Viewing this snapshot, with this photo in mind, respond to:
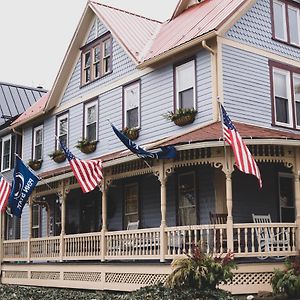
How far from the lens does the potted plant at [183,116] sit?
55.0 ft

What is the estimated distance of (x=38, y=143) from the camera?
2522 cm

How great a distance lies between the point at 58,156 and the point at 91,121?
2.18 m

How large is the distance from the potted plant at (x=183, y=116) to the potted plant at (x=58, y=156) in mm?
6706

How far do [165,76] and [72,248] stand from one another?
636cm

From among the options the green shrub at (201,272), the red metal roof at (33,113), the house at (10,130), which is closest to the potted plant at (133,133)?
the red metal roof at (33,113)

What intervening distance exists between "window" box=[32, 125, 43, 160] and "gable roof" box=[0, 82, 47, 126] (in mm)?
6635

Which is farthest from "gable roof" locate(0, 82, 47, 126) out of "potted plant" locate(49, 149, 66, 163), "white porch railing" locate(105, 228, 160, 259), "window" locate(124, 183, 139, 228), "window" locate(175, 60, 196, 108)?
"white porch railing" locate(105, 228, 160, 259)

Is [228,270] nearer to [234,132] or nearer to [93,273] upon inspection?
[234,132]

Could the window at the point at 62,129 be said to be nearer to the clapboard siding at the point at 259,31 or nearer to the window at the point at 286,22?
the clapboard siding at the point at 259,31

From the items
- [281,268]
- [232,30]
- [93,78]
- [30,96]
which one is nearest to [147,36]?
[93,78]

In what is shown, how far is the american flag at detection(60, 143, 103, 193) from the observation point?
51.2 ft

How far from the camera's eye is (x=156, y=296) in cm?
1085

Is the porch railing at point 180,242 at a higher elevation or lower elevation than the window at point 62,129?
lower

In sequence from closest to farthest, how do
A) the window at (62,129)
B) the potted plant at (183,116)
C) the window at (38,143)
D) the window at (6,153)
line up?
1. the potted plant at (183,116)
2. the window at (62,129)
3. the window at (38,143)
4. the window at (6,153)
